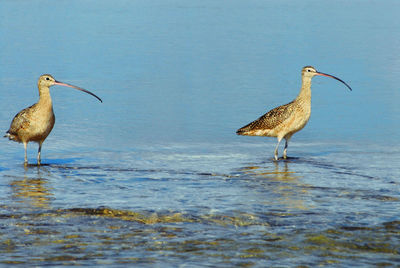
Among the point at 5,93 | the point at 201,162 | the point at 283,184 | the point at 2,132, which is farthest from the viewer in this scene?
the point at 5,93

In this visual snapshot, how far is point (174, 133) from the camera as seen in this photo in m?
11.7

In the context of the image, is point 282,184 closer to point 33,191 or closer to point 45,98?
point 33,191

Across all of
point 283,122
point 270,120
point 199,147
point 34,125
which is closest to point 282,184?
point 199,147

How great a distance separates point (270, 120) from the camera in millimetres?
11336

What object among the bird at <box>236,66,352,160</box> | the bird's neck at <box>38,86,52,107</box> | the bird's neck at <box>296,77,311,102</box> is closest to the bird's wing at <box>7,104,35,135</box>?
the bird's neck at <box>38,86,52,107</box>

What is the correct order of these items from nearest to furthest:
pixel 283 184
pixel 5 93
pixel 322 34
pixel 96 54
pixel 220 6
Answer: pixel 283 184 → pixel 5 93 → pixel 96 54 → pixel 322 34 → pixel 220 6

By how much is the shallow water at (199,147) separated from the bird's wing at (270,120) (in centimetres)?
27

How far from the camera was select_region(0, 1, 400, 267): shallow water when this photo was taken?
6410mm

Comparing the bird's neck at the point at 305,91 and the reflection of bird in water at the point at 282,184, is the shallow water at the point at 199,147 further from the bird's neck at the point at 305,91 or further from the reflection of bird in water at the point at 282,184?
the bird's neck at the point at 305,91

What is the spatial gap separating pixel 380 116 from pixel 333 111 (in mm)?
853

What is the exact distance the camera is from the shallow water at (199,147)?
6.41 m

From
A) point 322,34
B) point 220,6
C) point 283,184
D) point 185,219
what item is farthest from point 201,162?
point 220,6

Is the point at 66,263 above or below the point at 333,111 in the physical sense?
below

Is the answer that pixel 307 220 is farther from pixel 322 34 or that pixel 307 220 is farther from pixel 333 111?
pixel 322 34
